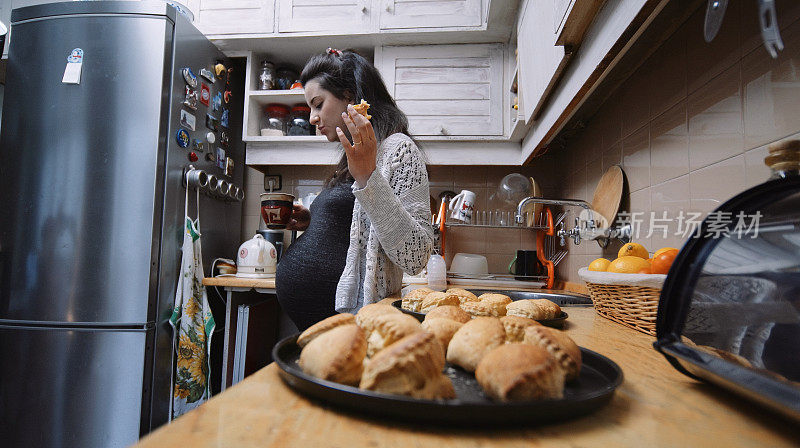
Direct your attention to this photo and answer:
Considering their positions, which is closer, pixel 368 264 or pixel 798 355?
pixel 798 355

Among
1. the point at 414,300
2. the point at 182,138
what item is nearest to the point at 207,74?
the point at 182,138

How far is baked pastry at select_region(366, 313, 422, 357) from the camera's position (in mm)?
391

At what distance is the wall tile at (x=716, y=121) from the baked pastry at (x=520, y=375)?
2.41 ft

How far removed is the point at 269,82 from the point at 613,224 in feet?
6.01

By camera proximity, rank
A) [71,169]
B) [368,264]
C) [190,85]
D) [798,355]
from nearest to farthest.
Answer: [798,355] → [368,264] → [71,169] → [190,85]

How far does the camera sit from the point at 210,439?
0.90 feet

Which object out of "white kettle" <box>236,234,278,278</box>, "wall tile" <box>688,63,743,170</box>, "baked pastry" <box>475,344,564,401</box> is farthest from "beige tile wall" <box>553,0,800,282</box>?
"white kettle" <box>236,234,278,278</box>

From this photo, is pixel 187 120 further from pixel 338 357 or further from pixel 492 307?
pixel 338 357

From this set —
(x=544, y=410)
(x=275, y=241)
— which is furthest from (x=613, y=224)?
(x=275, y=241)

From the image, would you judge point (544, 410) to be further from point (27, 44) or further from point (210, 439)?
point (27, 44)

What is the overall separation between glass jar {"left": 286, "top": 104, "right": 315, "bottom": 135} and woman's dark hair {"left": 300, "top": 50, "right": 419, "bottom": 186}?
36.8 inches

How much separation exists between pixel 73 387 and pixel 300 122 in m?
1.50

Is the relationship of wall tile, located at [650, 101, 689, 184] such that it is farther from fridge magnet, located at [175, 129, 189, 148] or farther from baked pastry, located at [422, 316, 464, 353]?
fridge magnet, located at [175, 129, 189, 148]

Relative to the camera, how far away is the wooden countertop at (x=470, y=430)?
28 cm
